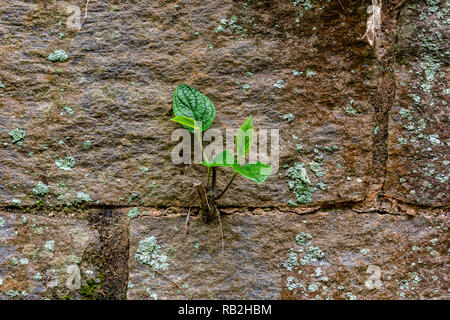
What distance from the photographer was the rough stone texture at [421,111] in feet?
2.72

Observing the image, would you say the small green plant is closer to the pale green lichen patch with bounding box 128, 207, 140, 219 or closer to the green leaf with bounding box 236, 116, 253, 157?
the green leaf with bounding box 236, 116, 253, 157

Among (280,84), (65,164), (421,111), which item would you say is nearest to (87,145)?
(65,164)

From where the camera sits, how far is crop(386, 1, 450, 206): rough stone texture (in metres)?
0.83

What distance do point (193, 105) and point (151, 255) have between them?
1.07 ft

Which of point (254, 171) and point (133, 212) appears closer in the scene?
point (254, 171)

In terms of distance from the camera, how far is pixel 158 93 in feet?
2.77

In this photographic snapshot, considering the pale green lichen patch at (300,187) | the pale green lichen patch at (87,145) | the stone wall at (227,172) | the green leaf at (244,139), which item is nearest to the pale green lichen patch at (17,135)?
the stone wall at (227,172)

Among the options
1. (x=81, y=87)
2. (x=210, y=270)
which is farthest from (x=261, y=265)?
(x=81, y=87)

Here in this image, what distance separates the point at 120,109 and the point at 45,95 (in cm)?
17

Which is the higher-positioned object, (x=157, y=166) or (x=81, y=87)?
(x=81, y=87)

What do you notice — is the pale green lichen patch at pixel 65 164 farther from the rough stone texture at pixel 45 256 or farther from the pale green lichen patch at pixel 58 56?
the pale green lichen patch at pixel 58 56

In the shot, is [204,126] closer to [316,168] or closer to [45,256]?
[316,168]

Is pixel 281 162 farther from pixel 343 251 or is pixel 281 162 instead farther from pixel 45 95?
pixel 45 95

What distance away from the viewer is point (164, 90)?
2.77 feet
